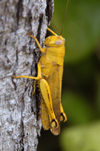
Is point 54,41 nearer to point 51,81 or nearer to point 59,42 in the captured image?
point 59,42

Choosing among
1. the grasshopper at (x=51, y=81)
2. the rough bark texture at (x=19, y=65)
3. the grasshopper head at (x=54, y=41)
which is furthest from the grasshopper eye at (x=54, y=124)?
the grasshopper head at (x=54, y=41)

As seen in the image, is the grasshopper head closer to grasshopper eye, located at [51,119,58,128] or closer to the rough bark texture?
the rough bark texture

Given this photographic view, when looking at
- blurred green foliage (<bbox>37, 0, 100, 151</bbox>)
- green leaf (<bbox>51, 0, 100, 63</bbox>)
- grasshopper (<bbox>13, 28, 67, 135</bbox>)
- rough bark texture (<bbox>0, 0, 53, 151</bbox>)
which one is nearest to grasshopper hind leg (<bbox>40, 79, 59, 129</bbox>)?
grasshopper (<bbox>13, 28, 67, 135</bbox>)

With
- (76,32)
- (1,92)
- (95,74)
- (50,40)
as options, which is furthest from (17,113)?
(95,74)

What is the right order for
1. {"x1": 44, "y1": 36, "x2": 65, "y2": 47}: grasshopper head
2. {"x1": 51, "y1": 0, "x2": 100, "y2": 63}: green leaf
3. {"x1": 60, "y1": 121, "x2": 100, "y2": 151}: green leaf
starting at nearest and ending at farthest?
{"x1": 44, "y1": 36, "x2": 65, "y2": 47}: grasshopper head
{"x1": 60, "y1": 121, "x2": 100, "y2": 151}: green leaf
{"x1": 51, "y1": 0, "x2": 100, "y2": 63}: green leaf

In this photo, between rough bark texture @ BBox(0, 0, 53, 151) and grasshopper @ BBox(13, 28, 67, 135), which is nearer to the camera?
rough bark texture @ BBox(0, 0, 53, 151)

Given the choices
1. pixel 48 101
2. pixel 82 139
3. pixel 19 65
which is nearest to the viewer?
pixel 19 65

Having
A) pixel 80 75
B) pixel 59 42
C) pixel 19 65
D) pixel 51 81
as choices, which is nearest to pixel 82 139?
pixel 80 75
